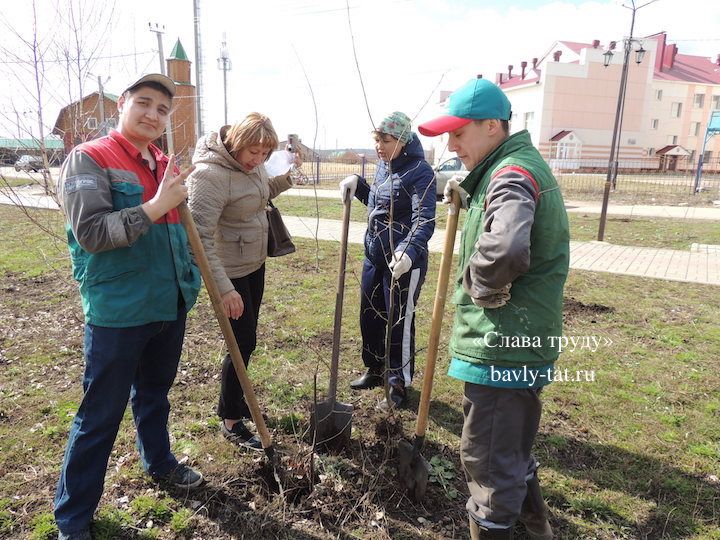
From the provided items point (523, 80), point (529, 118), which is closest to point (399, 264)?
point (529, 118)

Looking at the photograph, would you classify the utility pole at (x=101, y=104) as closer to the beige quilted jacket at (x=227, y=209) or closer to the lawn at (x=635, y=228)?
the beige quilted jacket at (x=227, y=209)

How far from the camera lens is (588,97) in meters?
40.2

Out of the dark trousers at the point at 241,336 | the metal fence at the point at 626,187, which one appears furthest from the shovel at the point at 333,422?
the metal fence at the point at 626,187

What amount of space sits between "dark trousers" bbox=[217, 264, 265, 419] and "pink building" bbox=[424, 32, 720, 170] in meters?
36.7

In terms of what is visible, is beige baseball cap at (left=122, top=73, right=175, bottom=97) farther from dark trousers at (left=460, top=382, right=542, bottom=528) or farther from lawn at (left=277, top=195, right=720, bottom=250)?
lawn at (left=277, top=195, right=720, bottom=250)

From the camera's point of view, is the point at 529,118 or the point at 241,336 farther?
the point at 529,118

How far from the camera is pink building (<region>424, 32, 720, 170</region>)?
129 ft

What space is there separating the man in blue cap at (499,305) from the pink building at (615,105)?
37081 mm

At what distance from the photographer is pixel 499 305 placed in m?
1.84

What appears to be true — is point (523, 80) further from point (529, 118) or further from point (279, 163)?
point (279, 163)

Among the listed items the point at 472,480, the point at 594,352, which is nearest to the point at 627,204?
the point at 594,352

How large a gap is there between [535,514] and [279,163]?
2322mm

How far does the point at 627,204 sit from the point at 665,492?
1632cm

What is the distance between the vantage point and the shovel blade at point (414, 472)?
8.45 feet
